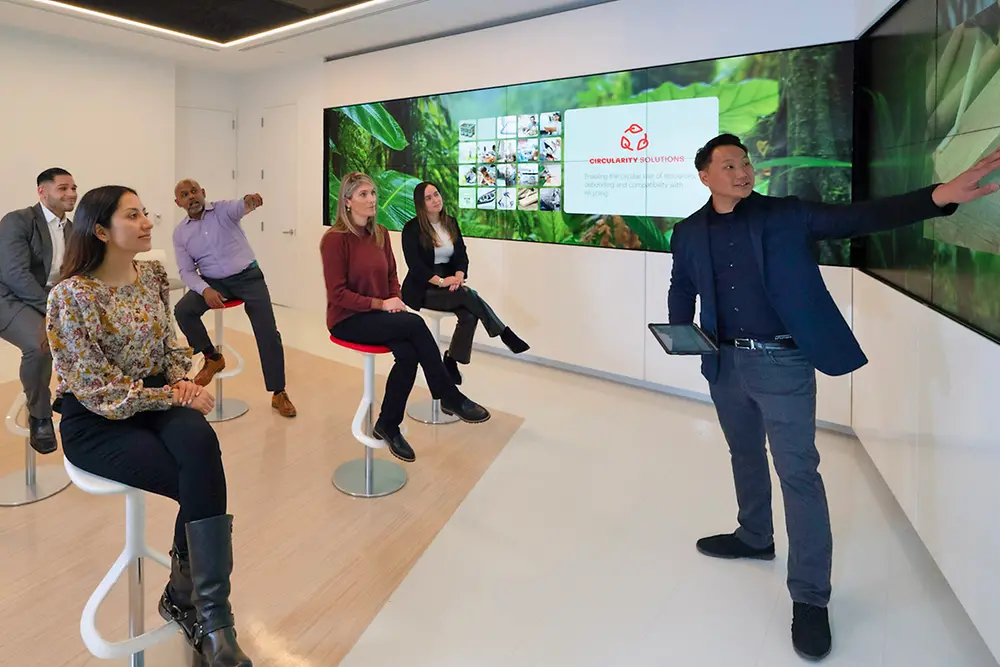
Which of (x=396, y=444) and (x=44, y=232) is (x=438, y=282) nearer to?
(x=396, y=444)

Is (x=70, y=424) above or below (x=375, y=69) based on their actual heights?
below

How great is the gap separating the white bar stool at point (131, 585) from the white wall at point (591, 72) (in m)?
3.49

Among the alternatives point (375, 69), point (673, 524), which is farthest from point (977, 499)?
point (375, 69)

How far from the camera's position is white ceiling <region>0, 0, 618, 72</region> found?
5113 millimetres

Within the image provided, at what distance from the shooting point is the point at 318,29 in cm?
586

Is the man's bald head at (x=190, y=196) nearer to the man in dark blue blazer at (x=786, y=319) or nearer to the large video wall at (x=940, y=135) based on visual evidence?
the man in dark blue blazer at (x=786, y=319)

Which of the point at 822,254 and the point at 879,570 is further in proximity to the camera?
the point at 822,254

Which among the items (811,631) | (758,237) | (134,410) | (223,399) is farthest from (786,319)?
(223,399)

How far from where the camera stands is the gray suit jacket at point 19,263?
9.78ft

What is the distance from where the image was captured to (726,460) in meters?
3.48

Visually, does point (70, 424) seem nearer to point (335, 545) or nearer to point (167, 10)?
point (335, 545)

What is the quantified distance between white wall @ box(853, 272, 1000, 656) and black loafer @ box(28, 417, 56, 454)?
3674 millimetres

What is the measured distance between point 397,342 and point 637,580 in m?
1.44

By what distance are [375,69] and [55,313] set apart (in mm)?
5388
